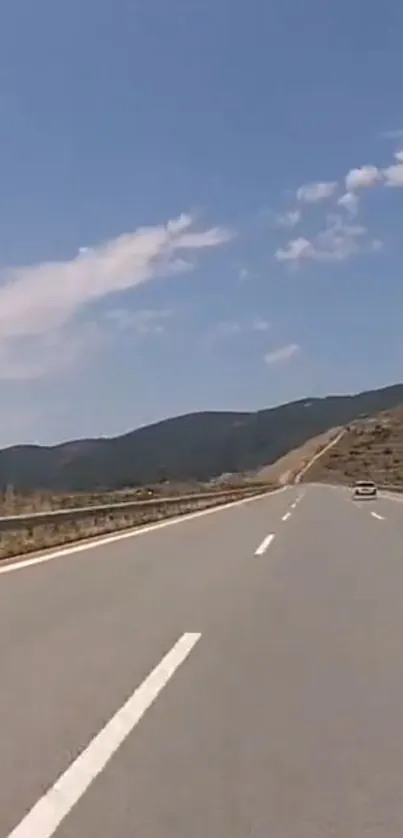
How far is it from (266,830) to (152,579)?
11.0m

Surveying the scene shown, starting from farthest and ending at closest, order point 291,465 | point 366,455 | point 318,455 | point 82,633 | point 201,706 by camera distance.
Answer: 1. point 318,455
2. point 291,465
3. point 366,455
4. point 82,633
5. point 201,706

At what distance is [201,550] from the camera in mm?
21438

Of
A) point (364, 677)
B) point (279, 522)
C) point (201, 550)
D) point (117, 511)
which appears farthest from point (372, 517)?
point (364, 677)

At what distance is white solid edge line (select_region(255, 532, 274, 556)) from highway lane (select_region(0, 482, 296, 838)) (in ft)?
1.00

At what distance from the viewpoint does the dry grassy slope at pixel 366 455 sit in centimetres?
14138

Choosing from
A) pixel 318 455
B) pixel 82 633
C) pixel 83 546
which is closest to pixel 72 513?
pixel 83 546

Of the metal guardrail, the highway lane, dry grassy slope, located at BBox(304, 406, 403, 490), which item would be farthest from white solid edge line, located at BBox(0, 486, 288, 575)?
dry grassy slope, located at BBox(304, 406, 403, 490)

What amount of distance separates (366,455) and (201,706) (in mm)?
155516

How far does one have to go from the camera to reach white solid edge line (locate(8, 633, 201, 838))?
16.9 ft

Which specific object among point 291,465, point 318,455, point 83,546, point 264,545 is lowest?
point 264,545

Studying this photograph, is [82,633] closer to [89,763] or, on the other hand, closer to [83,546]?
[89,763]

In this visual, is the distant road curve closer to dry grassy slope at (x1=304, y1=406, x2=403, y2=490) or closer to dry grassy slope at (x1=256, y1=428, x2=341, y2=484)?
dry grassy slope at (x1=256, y1=428, x2=341, y2=484)

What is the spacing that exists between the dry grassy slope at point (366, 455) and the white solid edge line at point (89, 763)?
392 feet

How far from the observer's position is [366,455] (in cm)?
16138
